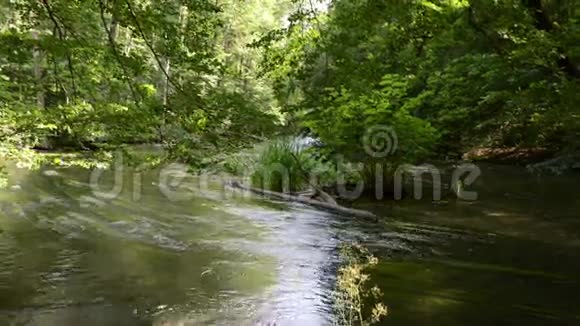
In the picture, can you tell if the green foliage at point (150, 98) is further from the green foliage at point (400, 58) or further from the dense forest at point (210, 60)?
the green foliage at point (400, 58)

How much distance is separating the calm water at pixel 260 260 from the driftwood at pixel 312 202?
35cm

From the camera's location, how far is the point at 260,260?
6512mm

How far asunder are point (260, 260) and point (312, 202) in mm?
3831

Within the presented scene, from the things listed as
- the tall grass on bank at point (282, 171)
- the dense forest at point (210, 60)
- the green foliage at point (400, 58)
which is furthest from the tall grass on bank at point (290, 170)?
the dense forest at point (210, 60)

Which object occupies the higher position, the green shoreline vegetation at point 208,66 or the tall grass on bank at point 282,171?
the green shoreline vegetation at point 208,66

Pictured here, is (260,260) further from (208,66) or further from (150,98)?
(208,66)

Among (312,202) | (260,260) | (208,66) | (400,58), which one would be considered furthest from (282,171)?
(208,66)

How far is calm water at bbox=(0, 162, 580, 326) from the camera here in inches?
186

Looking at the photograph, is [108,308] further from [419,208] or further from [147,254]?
[419,208]

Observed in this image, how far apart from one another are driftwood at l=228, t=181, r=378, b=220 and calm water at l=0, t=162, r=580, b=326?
1.13 feet

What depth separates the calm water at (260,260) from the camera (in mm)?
4719

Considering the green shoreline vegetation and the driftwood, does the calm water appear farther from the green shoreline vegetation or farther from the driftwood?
the green shoreline vegetation

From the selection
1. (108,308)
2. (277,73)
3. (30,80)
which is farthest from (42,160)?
(277,73)

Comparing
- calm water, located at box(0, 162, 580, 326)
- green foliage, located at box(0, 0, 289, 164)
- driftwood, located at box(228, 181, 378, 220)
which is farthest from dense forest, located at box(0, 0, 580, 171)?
driftwood, located at box(228, 181, 378, 220)
